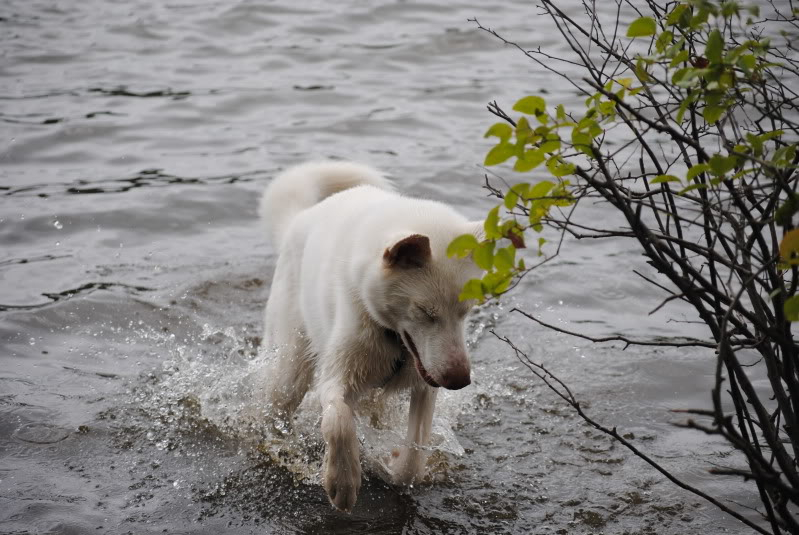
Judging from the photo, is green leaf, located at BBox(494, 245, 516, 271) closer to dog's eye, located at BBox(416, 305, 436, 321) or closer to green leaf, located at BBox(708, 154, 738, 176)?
green leaf, located at BBox(708, 154, 738, 176)

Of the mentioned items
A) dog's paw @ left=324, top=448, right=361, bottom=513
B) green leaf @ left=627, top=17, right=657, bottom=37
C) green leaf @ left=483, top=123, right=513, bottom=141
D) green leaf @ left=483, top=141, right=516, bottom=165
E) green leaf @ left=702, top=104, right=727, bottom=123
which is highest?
green leaf @ left=627, top=17, right=657, bottom=37

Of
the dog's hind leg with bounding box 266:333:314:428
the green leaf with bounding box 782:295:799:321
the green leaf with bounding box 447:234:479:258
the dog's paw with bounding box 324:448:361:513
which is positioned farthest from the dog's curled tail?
the green leaf with bounding box 782:295:799:321

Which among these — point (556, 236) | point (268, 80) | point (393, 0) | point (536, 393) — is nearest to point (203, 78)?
point (268, 80)

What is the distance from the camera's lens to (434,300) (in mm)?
3291

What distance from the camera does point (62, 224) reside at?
6.82m

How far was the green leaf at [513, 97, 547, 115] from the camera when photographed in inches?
83.3

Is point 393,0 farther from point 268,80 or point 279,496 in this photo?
point 279,496

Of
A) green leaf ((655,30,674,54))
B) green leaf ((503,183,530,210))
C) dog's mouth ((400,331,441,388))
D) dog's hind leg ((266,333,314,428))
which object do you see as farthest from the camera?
dog's hind leg ((266,333,314,428))

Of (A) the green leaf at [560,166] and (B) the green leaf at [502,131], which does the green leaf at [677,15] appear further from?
(B) the green leaf at [502,131]

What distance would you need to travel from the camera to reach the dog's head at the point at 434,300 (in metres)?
3.25

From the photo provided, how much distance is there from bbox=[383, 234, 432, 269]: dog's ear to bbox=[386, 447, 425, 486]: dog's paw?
1.08m

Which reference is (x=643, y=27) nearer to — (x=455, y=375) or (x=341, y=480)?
(x=455, y=375)

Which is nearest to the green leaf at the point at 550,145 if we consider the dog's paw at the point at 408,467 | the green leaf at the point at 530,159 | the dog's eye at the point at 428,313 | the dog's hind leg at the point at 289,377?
the green leaf at the point at 530,159

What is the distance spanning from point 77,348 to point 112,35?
299 inches
